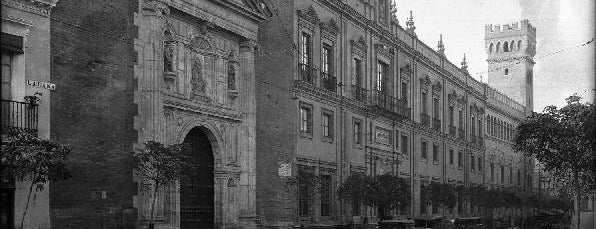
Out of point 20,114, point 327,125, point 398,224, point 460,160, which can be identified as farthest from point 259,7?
point 460,160

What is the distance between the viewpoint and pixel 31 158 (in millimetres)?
15164

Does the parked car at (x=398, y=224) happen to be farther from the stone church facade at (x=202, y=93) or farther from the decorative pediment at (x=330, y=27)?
the decorative pediment at (x=330, y=27)

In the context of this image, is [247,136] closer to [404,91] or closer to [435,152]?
[404,91]

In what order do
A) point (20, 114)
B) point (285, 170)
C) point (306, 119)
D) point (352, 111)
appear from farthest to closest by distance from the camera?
point (352, 111) < point (306, 119) < point (285, 170) < point (20, 114)

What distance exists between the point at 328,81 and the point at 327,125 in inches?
73.3

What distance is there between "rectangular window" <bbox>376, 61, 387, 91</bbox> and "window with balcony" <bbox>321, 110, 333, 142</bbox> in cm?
683

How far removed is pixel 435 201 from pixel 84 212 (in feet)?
91.9

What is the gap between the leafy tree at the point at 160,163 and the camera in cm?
1986

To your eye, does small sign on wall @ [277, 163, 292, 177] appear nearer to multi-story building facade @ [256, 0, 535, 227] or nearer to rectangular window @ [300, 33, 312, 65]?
multi-story building facade @ [256, 0, 535, 227]

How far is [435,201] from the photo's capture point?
145 ft

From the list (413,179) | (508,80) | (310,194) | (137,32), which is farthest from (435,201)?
(508,80)

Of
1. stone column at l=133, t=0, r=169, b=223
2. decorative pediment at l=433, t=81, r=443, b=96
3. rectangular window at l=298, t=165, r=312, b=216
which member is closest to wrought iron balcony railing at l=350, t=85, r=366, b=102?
rectangular window at l=298, t=165, r=312, b=216

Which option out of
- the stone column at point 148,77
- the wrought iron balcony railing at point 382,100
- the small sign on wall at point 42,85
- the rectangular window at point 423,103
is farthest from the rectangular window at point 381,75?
the small sign on wall at point 42,85

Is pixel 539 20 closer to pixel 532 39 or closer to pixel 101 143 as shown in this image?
pixel 101 143
